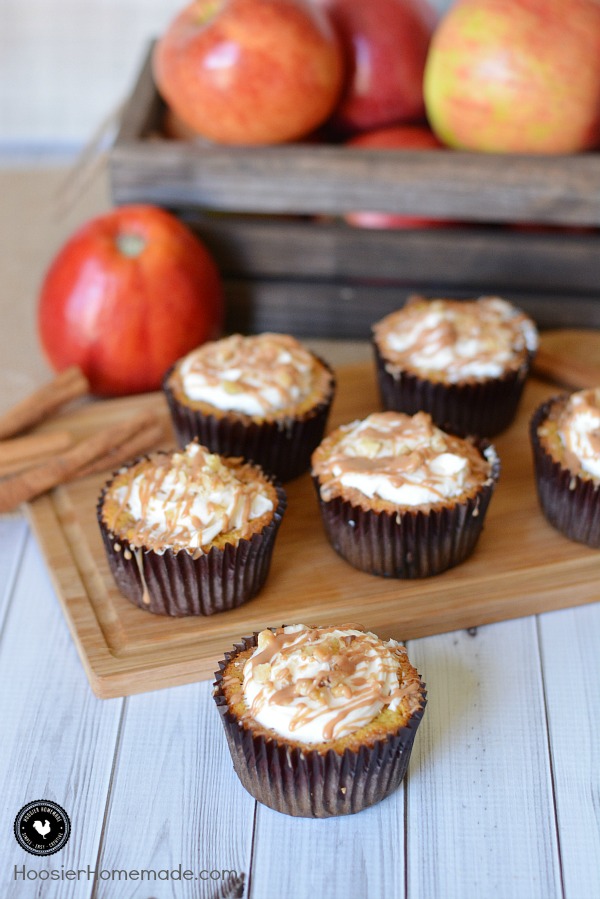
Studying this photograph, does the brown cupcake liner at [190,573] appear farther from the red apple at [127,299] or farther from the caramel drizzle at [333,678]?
the red apple at [127,299]

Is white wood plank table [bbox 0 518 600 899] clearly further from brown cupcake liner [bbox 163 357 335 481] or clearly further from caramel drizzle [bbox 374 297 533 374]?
caramel drizzle [bbox 374 297 533 374]

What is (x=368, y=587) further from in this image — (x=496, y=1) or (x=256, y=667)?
(x=496, y=1)

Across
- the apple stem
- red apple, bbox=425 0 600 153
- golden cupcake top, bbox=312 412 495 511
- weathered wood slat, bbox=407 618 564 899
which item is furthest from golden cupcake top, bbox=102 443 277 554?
red apple, bbox=425 0 600 153

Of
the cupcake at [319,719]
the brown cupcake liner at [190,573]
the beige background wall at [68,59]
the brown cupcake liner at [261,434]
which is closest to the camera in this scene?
the cupcake at [319,719]

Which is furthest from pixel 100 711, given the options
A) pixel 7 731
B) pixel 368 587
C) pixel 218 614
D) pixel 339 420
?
pixel 339 420

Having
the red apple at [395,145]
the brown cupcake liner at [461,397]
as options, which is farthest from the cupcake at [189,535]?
the red apple at [395,145]

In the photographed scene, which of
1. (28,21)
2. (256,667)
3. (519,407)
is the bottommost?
(519,407)
